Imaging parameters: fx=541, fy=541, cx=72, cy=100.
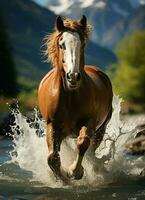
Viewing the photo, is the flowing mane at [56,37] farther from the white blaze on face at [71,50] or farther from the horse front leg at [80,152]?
the horse front leg at [80,152]

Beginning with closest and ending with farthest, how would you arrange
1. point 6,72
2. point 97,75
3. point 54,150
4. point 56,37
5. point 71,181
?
point 56,37
point 54,150
point 71,181
point 97,75
point 6,72

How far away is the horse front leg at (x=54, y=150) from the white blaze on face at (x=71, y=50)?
1.32 meters

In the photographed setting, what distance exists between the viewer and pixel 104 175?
33.1 feet

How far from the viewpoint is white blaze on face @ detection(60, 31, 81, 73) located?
7738 millimetres

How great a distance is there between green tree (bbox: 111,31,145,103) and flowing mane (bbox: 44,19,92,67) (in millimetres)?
47188

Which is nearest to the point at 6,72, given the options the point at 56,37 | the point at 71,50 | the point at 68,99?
the point at 68,99

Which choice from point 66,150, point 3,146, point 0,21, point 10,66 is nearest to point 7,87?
point 10,66

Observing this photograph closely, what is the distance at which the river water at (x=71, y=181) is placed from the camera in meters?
8.42

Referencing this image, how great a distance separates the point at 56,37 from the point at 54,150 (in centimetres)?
179

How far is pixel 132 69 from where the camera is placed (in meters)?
61.3

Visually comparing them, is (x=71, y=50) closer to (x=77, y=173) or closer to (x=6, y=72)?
(x=77, y=173)

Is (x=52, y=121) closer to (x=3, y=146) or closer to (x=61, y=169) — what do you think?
(x=61, y=169)

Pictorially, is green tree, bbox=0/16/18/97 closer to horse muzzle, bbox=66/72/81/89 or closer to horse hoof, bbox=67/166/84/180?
horse hoof, bbox=67/166/84/180

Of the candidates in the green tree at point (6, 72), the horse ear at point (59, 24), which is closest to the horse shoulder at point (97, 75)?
the horse ear at point (59, 24)
